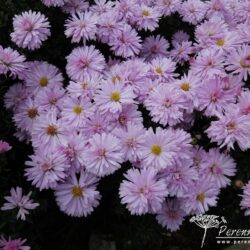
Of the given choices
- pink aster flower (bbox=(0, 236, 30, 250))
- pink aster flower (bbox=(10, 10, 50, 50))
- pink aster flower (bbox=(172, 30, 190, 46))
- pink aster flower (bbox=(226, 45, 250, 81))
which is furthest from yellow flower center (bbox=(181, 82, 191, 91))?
pink aster flower (bbox=(0, 236, 30, 250))

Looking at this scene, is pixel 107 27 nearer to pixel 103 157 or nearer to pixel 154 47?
pixel 154 47

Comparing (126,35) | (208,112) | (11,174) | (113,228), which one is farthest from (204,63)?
(11,174)

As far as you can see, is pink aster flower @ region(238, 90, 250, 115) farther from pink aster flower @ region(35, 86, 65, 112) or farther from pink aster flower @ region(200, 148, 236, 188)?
pink aster flower @ region(35, 86, 65, 112)

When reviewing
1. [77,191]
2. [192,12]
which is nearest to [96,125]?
[77,191]

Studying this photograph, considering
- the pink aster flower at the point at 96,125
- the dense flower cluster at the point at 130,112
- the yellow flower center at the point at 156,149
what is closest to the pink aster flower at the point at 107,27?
the dense flower cluster at the point at 130,112

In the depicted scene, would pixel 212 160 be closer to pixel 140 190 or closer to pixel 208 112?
pixel 208 112
